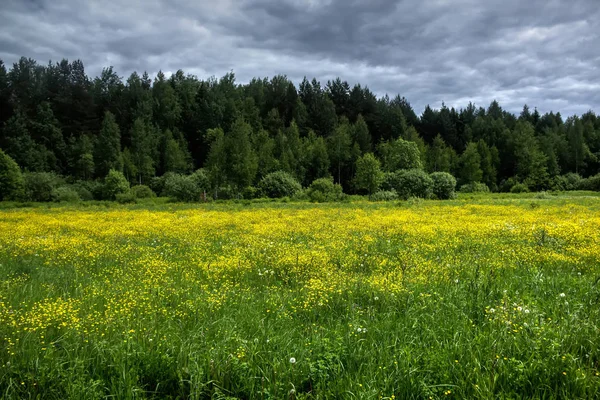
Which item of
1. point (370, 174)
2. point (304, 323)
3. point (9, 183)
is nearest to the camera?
point (304, 323)

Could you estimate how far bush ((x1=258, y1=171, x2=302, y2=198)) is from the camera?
52.9m

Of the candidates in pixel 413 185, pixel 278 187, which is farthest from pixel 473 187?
pixel 278 187

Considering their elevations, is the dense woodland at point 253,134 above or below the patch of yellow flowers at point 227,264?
above

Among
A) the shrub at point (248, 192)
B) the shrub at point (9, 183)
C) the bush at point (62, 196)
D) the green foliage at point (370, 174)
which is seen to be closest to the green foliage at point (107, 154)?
the shrub at point (9, 183)

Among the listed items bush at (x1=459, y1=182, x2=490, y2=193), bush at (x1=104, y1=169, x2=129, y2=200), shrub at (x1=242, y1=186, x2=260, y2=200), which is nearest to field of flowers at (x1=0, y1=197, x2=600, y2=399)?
shrub at (x1=242, y1=186, x2=260, y2=200)

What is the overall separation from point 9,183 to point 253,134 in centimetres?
5215

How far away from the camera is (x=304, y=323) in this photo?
5551mm

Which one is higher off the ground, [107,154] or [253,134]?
[253,134]

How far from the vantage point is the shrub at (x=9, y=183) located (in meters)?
45.0

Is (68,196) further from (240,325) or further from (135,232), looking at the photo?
(240,325)

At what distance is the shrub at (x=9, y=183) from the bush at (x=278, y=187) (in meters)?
29.7

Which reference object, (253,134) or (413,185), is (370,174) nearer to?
(413,185)

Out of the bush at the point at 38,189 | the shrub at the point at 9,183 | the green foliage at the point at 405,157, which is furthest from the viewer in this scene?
the green foliage at the point at 405,157

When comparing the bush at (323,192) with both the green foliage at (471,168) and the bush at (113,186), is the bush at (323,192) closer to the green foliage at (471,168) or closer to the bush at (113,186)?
the bush at (113,186)
